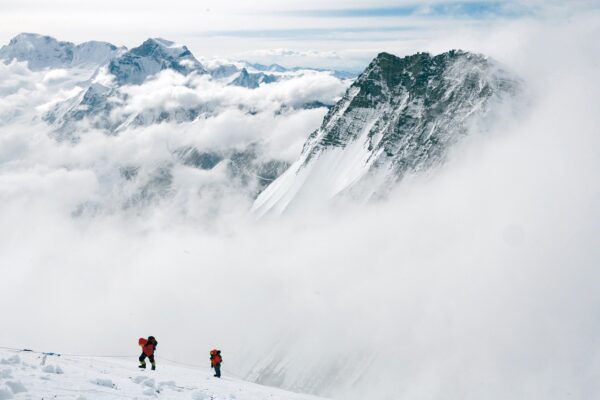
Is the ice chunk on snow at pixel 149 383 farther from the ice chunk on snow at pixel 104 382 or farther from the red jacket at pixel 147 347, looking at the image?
the red jacket at pixel 147 347

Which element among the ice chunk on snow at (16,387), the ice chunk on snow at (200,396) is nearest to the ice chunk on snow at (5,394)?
the ice chunk on snow at (16,387)

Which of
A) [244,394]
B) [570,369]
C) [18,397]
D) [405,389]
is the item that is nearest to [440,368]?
[405,389]

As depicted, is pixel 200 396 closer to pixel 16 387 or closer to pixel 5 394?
pixel 16 387

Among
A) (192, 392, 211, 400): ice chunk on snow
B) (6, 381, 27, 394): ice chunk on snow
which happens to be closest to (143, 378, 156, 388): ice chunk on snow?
(192, 392, 211, 400): ice chunk on snow

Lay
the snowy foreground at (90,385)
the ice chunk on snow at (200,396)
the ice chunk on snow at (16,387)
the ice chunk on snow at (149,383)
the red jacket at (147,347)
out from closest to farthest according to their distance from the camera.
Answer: the ice chunk on snow at (16,387) < the snowy foreground at (90,385) < the ice chunk on snow at (200,396) < the ice chunk on snow at (149,383) < the red jacket at (147,347)

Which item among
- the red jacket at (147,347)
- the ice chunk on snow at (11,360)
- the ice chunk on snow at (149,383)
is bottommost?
the red jacket at (147,347)

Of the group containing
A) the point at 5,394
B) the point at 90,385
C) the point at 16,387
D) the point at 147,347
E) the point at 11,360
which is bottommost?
the point at 147,347

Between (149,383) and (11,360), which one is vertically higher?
(149,383)

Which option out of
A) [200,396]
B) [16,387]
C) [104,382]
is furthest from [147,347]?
[16,387]

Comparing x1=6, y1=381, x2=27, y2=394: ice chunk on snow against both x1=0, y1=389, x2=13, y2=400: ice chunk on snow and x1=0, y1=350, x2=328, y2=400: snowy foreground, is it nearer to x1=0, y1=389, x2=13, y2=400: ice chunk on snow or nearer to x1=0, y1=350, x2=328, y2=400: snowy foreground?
x1=0, y1=350, x2=328, y2=400: snowy foreground

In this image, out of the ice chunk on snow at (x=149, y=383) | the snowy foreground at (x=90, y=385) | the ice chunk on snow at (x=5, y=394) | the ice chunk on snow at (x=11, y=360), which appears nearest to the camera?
the ice chunk on snow at (x=5, y=394)

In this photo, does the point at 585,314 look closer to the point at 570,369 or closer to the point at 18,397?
the point at 570,369

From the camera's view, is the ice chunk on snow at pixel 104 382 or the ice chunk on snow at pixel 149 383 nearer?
the ice chunk on snow at pixel 104 382
